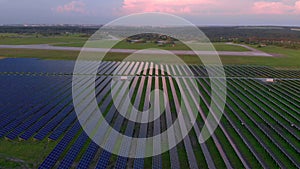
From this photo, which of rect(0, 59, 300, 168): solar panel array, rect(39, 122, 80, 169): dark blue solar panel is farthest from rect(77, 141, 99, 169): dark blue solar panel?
rect(39, 122, 80, 169): dark blue solar panel

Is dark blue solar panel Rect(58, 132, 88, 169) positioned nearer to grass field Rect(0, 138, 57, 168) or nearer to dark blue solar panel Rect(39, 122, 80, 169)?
dark blue solar panel Rect(39, 122, 80, 169)

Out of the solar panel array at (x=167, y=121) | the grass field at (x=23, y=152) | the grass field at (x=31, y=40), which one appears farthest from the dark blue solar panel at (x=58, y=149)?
the grass field at (x=31, y=40)

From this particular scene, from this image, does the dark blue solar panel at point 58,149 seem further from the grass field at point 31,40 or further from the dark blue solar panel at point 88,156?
the grass field at point 31,40

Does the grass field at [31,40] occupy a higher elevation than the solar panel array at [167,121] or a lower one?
higher

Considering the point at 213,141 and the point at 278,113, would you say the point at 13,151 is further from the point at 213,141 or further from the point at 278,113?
the point at 278,113

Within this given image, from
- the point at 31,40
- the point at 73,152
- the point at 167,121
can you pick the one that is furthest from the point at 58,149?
the point at 31,40

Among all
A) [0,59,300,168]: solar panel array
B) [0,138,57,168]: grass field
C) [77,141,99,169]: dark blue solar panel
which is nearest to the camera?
[77,141,99,169]: dark blue solar panel

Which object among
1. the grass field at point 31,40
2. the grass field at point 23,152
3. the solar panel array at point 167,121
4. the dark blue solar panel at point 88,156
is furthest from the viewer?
the grass field at point 31,40

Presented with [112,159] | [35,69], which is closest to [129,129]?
[112,159]

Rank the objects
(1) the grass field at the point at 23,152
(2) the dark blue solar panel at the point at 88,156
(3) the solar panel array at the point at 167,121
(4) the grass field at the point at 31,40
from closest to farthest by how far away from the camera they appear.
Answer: (2) the dark blue solar panel at the point at 88,156
(1) the grass field at the point at 23,152
(3) the solar panel array at the point at 167,121
(4) the grass field at the point at 31,40

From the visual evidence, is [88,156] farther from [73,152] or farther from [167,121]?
[167,121]
